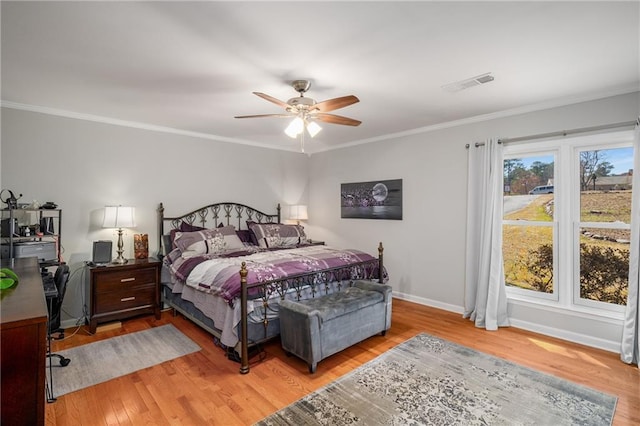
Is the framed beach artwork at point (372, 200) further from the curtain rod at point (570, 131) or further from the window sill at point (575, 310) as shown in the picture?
the window sill at point (575, 310)

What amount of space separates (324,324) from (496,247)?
7.82 ft

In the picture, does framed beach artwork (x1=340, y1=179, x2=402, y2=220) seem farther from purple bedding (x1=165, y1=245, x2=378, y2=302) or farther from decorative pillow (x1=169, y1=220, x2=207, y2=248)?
decorative pillow (x1=169, y1=220, x2=207, y2=248)

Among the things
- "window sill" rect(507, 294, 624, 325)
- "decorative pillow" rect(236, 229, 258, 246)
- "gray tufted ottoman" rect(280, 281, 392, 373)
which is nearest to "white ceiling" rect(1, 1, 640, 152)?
"decorative pillow" rect(236, 229, 258, 246)

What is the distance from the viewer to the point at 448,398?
7.84 feet

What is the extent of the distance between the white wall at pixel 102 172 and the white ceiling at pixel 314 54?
1.15 feet

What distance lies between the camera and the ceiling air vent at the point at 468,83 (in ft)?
9.11

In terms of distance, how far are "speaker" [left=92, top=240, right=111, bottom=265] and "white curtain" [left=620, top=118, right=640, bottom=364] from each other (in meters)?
5.47

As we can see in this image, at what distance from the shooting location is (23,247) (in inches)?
124

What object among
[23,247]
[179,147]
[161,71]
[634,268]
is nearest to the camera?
[161,71]

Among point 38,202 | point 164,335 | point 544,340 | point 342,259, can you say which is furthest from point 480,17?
point 38,202

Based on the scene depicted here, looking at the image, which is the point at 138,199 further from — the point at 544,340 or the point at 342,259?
the point at 544,340

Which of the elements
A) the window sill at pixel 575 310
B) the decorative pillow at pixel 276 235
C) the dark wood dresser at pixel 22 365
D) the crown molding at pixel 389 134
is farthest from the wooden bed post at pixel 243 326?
the window sill at pixel 575 310

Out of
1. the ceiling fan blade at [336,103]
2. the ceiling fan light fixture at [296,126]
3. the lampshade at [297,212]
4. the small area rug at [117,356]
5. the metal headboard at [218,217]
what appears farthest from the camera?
the lampshade at [297,212]

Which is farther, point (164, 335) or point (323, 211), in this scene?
point (323, 211)
